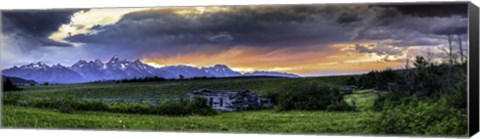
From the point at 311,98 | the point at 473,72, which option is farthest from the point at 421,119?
the point at 311,98

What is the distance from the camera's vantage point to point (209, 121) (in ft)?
41.9

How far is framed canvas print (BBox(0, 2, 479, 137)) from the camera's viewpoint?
11797 millimetres

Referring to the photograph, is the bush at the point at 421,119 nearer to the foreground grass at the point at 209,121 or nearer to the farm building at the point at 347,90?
the foreground grass at the point at 209,121

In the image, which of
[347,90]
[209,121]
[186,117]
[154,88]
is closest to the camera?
[347,90]

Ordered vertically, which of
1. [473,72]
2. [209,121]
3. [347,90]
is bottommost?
[209,121]

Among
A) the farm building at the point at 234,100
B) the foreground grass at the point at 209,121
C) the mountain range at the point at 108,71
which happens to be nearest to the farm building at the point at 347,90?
the foreground grass at the point at 209,121

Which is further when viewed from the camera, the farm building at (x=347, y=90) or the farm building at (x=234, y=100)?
the farm building at (x=234, y=100)

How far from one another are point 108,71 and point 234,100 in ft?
5.68

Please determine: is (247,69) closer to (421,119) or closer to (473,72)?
(421,119)

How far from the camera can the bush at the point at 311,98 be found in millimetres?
12312

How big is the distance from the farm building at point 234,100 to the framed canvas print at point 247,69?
1 centimetres

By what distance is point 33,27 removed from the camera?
1341cm

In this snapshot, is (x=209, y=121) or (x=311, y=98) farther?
(x=209, y=121)

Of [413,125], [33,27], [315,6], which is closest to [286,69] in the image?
[315,6]
